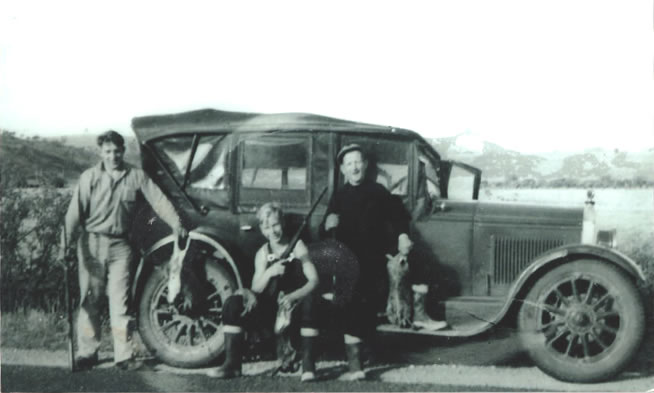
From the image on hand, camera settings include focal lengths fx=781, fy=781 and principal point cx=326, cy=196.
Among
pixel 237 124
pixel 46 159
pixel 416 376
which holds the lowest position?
pixel 416 376

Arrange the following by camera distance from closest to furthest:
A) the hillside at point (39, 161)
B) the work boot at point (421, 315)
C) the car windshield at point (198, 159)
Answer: the work boot at point (421, 315), the car windshield at point (198, 159), the hillside at point (39, 161)

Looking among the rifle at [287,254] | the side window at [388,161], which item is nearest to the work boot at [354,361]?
the rifle at [287,254]

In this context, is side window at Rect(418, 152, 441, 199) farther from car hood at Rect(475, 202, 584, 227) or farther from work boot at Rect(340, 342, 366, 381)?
work boot at Rect(340, 342, 366, 381)

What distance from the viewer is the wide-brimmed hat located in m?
4.93

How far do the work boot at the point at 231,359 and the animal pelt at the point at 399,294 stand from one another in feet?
3.20

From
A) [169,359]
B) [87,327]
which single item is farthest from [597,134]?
[87,327]

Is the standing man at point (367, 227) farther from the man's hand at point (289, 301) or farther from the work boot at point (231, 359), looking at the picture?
the work boot at point (231, 359)

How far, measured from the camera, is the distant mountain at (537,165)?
4969 mm

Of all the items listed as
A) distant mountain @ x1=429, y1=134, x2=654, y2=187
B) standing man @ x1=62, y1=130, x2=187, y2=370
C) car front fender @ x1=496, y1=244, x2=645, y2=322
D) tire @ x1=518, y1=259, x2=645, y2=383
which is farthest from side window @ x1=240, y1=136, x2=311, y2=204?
tire @ x1=518, y1=259, x2=645, y2=383

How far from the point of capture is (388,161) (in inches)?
195

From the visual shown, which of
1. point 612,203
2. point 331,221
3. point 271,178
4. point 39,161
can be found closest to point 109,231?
point 39,161

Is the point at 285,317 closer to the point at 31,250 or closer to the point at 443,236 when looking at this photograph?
the point at 443,236

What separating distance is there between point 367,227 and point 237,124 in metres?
1.06

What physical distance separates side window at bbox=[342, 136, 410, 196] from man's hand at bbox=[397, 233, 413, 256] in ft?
0.90
